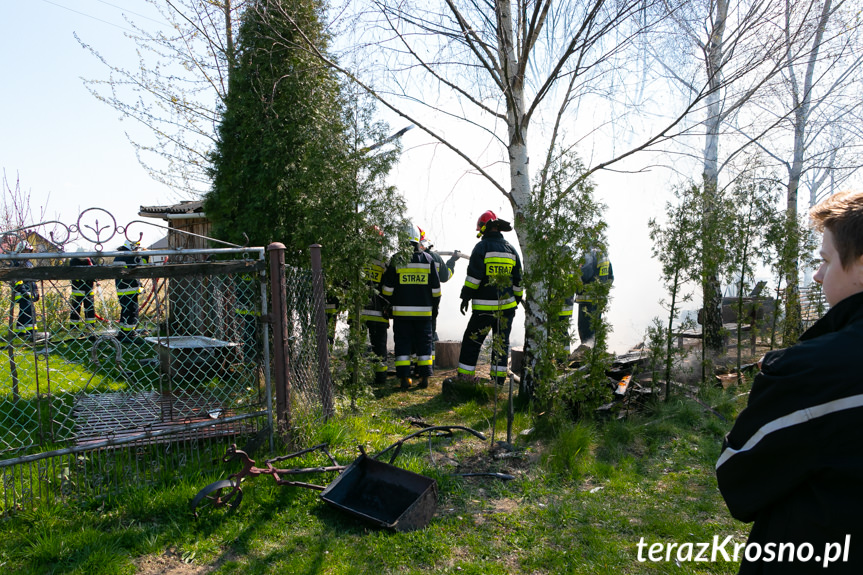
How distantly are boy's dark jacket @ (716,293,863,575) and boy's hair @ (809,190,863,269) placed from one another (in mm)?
126

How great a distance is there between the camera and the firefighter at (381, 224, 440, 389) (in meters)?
8.09

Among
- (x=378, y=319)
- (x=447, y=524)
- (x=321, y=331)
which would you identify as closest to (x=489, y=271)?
(x=378, y=319)

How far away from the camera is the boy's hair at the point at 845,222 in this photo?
154 cm

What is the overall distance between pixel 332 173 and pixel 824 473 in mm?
5829

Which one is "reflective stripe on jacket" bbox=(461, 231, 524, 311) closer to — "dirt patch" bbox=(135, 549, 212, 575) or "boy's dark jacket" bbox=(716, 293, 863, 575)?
"dirt patch" bbox=(135, 549, 212, 575)

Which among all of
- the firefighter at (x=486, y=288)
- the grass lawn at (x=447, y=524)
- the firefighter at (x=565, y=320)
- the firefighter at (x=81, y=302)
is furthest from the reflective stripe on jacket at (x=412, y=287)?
the firefighter at (x=81, y=302)

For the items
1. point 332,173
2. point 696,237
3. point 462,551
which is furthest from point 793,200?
point 462,551

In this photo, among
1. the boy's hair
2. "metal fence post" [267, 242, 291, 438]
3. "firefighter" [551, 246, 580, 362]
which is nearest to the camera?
the boy's hair

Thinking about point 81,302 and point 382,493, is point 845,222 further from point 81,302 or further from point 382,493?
point 81,302

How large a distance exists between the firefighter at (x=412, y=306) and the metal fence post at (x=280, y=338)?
3259 millimetres

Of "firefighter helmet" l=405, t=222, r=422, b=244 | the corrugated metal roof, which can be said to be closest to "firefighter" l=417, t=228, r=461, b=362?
"firefighter helmet" l=405, t=222, r=422, b=244

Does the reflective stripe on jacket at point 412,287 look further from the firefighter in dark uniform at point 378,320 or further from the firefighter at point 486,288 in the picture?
the firefighter at point 486,288

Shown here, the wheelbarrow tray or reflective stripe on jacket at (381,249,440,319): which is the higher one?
reflective stripe on jacket at (381,249,440,319)

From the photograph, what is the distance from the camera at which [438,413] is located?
690cm
